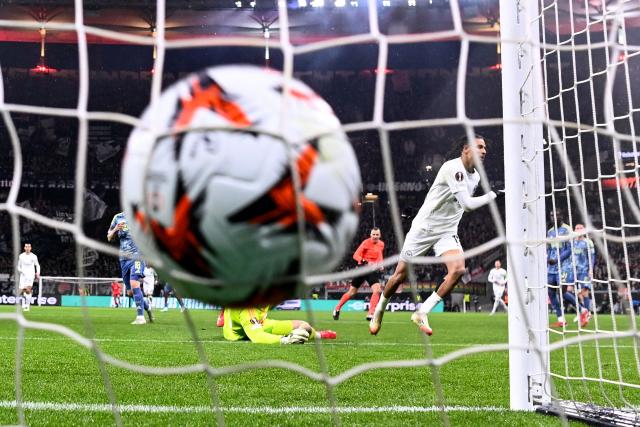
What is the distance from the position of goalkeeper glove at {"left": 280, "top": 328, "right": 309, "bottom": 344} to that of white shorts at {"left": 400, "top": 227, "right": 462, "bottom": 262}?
1.30m

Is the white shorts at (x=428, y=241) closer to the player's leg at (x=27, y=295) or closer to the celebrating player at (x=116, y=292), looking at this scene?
the player's leg at (x=27, y=295)

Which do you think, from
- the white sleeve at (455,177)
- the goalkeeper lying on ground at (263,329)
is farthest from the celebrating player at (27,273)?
the white sleeve at (455,177)

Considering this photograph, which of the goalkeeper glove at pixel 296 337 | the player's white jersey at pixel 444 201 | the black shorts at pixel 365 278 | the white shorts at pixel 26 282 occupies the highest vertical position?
the player's white jersey at pixel 444 201

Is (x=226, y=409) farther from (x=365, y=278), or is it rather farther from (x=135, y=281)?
(x=365, y=278)

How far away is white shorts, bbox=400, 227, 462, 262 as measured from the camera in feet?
19.0

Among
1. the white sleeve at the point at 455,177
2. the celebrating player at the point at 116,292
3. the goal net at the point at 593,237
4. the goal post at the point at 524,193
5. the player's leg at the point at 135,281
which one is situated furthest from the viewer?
the celebrating player at the point at 116,292

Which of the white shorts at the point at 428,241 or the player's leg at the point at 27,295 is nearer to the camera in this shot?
the white shorts at the point at 428,241

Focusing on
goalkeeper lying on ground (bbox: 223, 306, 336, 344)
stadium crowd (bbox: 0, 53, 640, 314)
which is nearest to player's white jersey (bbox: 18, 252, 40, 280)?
goalkeeper lying on ground (bbox: 223, 306, 336, 344)

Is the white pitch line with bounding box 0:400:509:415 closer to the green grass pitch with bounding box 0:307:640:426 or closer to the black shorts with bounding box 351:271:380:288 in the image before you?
the green grass pitch with bounding box 0:307:640:426

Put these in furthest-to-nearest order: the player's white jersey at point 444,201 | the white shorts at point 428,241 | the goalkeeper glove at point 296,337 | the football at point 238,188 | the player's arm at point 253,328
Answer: the player's arm at point 253,328
the goalkeeper glove at point 296,337
the white shorts at point 428,241
the player's white jersey at point 444,201
the football at point 238,188

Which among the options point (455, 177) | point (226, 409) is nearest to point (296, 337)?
point (455, 177)

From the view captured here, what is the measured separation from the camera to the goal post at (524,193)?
318cm

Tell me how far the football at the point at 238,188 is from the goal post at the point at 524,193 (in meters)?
1.63

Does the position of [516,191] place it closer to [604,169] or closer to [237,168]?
[237,168]
